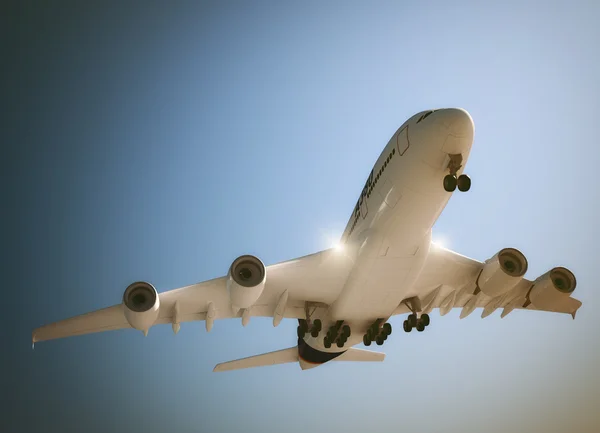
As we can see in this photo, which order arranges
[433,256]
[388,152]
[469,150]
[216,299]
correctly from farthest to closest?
[433,256], [216,299], [388,152], [469,150]

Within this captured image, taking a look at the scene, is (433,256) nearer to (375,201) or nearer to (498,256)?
(498,256)

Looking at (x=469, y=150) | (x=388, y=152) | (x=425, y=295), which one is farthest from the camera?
(x=425, y=295)

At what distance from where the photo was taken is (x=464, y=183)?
53.6ft

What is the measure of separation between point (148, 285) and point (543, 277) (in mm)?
15550

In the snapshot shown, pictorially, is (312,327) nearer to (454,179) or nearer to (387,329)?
(387,329)

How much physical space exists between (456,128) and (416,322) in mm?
9370

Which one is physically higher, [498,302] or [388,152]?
[388,152]

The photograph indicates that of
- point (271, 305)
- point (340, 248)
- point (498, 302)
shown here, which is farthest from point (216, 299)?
point (498, 302)

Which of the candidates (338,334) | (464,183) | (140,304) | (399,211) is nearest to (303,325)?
(338,334)

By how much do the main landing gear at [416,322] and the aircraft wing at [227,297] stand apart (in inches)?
126

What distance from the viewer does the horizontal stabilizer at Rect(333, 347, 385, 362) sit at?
2769 cm

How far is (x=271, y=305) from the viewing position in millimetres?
22531

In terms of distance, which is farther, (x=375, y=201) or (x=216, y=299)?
(x=216, y=299)

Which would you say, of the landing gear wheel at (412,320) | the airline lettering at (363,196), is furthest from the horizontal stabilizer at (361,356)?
the airline lettering at (363,196)
